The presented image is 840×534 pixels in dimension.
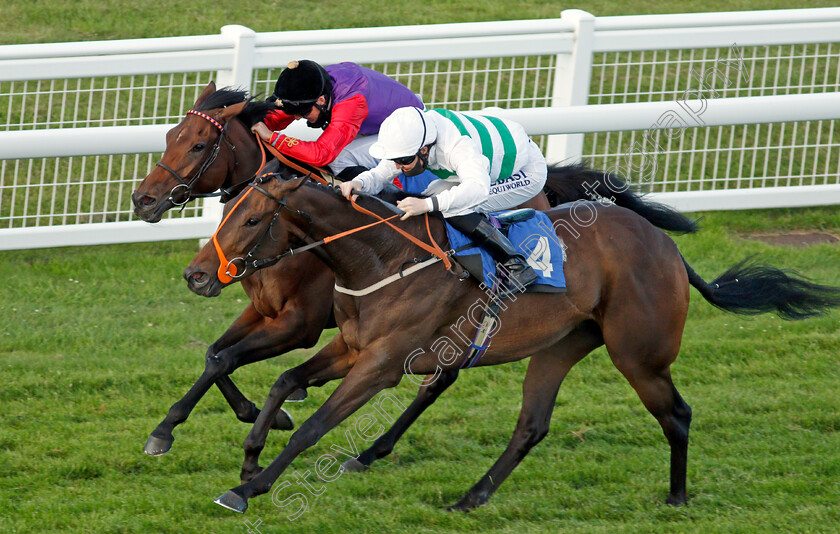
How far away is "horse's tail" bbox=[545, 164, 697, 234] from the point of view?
207 inches

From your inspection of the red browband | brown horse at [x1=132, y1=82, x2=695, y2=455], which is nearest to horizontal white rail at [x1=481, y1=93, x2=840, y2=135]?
brown horse at [x1=132, y1=82, x2=695, y2=455]

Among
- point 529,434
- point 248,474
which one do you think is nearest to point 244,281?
point 248,474

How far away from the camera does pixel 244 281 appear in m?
4.94

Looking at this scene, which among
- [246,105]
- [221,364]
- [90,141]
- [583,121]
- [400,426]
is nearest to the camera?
[221,364]

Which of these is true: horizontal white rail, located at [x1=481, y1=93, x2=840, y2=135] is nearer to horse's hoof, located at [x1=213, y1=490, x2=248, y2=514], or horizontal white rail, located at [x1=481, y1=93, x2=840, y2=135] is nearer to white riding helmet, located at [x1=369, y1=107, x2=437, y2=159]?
white riding helmet, located at [x1=369, y1=107, x2=437, y2=159]

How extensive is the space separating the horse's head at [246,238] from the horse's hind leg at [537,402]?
146 cm

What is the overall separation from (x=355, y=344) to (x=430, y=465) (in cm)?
111

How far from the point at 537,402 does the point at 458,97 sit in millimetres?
2861

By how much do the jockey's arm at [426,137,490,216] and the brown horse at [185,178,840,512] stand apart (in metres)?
0.17

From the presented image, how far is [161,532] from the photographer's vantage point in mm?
4391

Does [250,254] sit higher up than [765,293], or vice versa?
[250,254]

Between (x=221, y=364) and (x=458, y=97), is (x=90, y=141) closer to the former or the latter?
(x=221, y=364)

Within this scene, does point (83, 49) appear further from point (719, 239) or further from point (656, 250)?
point (719, 239)

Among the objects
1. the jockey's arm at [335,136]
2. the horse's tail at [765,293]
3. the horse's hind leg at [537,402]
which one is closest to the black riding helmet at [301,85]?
the jockey's arm at [335,136]
